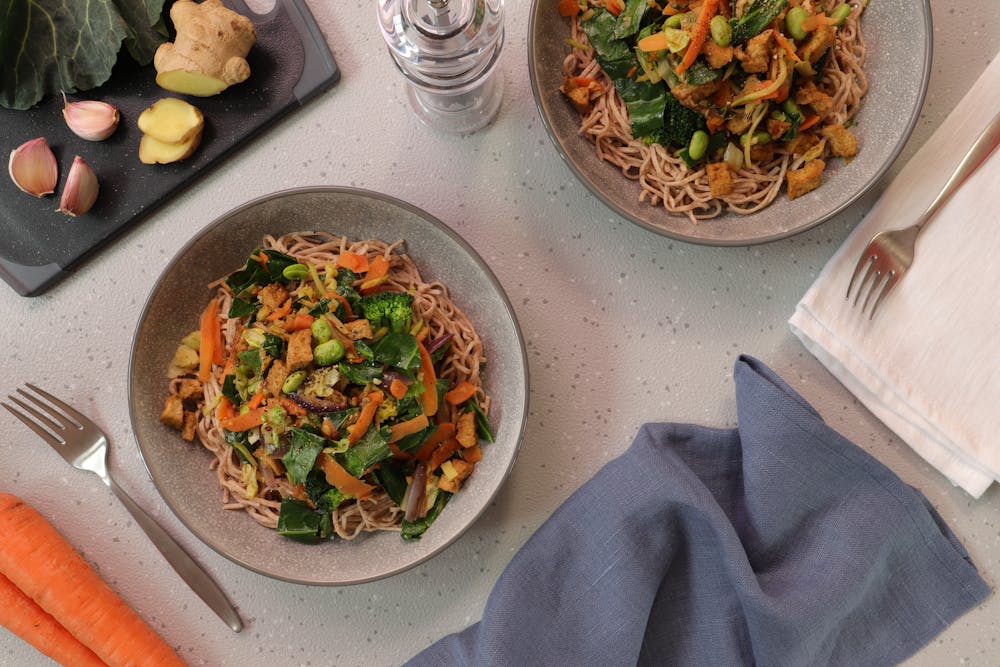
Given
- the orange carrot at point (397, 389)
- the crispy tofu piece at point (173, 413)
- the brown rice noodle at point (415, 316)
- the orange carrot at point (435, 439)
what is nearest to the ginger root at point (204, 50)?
the brown rice noodle at point (415, 316)

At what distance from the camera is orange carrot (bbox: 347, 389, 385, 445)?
1.70 meters

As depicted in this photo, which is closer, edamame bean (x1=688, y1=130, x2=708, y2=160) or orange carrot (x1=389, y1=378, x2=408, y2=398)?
orange carrot (x1=389, y1=378, x2=408, y2=398)

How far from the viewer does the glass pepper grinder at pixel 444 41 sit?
1809 mm

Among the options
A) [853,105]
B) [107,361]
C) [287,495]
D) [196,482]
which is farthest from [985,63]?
[107,361]

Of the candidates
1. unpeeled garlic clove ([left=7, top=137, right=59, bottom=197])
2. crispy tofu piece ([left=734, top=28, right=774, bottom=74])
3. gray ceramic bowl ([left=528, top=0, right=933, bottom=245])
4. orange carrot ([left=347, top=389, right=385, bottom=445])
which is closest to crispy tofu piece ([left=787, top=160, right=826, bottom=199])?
gray ceramic bowl ([left=528, top=0, right=933, bottom=245])

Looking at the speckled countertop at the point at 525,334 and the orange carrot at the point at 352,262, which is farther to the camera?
the speckled countertop at the point at 525,334

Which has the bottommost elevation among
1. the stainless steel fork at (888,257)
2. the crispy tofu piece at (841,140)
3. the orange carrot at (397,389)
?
the orange carrot at (397,389)

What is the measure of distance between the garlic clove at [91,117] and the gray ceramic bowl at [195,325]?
460mm

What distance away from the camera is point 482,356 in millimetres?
1963

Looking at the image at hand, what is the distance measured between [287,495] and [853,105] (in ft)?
5.50

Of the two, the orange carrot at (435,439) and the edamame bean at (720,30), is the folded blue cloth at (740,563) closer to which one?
the orange carrot at (435,439)

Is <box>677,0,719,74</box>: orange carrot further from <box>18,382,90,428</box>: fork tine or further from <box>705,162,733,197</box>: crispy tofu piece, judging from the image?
<box>18,382,90,428</box>: fork tine

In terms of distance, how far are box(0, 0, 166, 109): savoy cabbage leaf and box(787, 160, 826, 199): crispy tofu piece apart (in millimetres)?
1625

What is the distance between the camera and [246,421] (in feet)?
5.80
